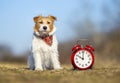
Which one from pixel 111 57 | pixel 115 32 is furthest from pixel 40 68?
pixel 115 32

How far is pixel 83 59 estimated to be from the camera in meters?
10.0

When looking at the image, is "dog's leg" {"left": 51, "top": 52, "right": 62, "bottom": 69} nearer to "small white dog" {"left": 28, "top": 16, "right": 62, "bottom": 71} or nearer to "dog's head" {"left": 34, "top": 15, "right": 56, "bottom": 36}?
"small white dog" {"left": 28, "top": 16, "right": 62, "bottom": 71}

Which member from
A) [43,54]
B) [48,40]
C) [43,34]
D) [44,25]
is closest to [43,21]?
[44,25]

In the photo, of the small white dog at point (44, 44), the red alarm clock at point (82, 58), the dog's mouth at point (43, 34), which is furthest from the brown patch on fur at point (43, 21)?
the red alarm clock at point (82, 58)

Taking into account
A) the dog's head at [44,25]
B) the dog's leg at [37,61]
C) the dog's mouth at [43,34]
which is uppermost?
the dog's head at [44,25]

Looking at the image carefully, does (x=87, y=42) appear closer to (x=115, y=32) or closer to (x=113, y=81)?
(x=113, y=81)

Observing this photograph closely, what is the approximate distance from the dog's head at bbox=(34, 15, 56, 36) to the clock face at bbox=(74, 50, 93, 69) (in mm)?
728

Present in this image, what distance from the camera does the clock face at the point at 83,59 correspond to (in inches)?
394

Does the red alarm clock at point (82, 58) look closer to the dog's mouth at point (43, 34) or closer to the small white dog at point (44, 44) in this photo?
the small white dog at point (44, 44)

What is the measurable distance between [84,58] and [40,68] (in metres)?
0.93

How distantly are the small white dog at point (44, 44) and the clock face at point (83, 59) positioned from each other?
0.46m

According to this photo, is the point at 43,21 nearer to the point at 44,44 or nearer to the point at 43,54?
the point at 44,44

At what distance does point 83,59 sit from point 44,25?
3.58ft

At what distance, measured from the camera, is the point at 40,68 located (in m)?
9.99
